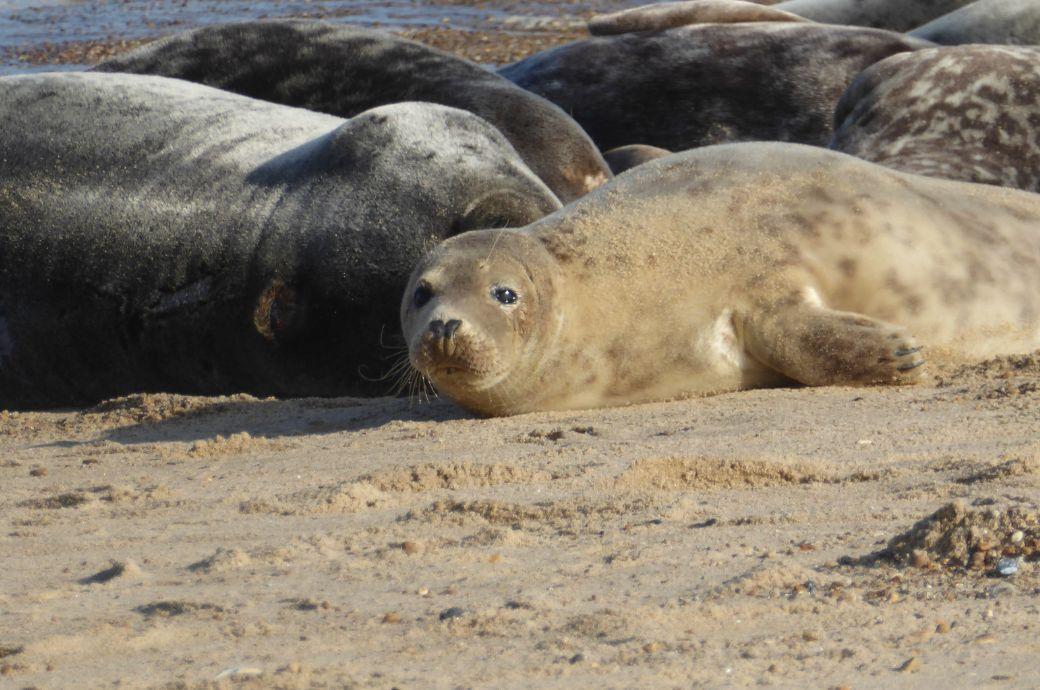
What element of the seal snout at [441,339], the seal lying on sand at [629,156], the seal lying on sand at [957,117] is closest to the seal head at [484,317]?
the seal snout at [441,339]

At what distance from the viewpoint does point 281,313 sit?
5.68 metres

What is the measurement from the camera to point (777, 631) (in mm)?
2594

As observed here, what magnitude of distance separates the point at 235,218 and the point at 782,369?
82.1 inches

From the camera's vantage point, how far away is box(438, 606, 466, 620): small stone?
109 inches

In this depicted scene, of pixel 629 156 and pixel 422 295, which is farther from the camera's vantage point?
pixel 629 156

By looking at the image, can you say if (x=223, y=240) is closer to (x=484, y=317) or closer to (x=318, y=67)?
(x=484, y=317)

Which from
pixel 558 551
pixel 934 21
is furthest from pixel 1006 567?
pixel 934 21

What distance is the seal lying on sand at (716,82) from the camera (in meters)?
8.74

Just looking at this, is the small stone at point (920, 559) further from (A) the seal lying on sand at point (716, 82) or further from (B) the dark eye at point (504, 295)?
(A) the seal lying on sand at point (716, 82)

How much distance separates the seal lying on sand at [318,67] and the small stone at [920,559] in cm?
472

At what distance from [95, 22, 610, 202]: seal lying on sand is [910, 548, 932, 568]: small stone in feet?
15.5

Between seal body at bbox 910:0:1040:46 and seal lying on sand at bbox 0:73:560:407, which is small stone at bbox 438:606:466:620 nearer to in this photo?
seal lying on sand at bbox 0:73:560:407

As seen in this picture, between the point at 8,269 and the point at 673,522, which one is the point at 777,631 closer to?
the point at 673,522

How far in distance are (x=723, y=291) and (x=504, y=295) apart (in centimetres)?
63
